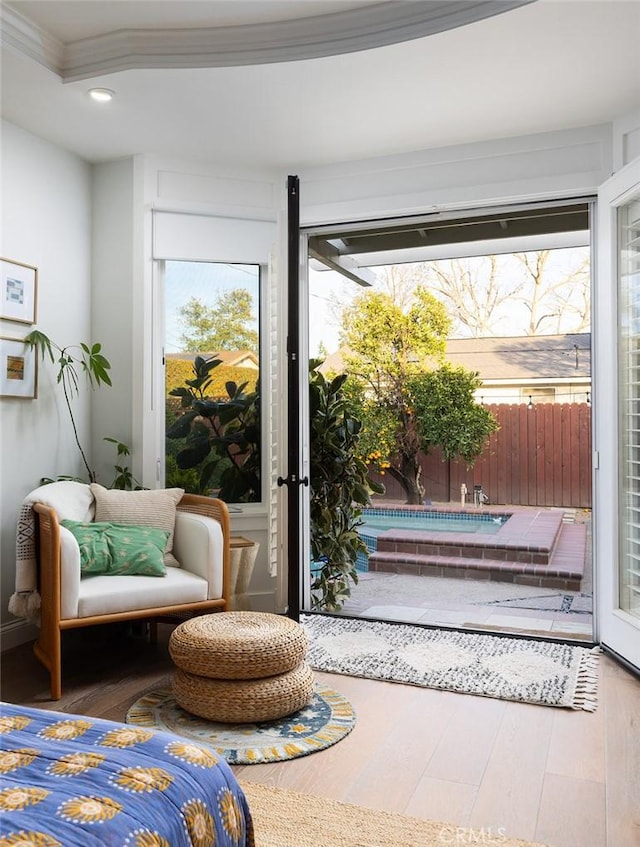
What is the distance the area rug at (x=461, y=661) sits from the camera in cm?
304

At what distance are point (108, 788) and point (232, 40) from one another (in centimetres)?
286

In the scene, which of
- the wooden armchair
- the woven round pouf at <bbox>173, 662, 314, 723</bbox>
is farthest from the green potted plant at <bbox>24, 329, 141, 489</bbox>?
the woven round pouf at <bbox>173, 662, 314, 723</bbox>

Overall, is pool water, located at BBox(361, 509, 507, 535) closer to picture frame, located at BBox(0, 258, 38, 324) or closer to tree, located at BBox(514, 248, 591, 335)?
tree, located at BBox(514, 248, 591, 335)

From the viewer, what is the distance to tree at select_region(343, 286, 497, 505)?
7.16m

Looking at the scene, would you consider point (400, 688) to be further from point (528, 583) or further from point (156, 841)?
point (528, 583)

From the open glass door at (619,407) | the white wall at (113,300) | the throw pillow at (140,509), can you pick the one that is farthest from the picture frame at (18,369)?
the open glass door at (619,407)

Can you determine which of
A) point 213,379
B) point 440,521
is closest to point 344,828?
point 213,379

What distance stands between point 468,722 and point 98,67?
3110 millimetres

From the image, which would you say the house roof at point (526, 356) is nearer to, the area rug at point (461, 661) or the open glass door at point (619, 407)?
the open glass door at point (619, 407)

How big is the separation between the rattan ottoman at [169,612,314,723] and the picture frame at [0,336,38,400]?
1649mm

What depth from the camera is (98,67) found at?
3092 millimetres

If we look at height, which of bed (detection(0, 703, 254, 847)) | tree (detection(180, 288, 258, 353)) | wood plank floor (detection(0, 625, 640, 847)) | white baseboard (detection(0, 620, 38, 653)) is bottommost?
wood plank floor (detection(0, 625, 640, 847))

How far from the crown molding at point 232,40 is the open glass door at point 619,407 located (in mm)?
1249

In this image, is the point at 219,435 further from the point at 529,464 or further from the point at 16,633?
the point at 529,464
